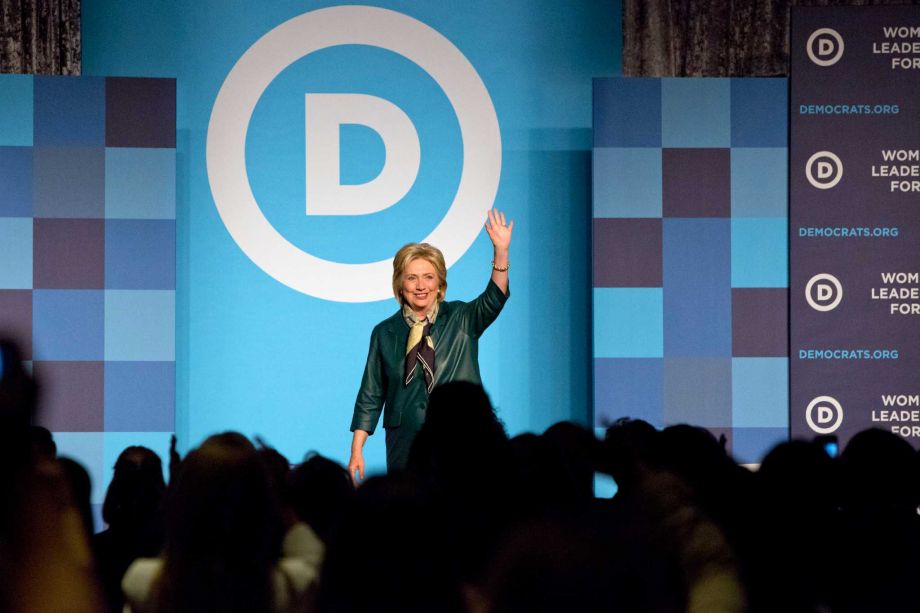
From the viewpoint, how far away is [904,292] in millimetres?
4477

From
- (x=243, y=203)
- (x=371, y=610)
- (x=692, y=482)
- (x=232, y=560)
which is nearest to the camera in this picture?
(x=371, y=610)

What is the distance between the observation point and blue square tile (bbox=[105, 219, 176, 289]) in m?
4.43

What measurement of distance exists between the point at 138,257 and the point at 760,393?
2.80 m

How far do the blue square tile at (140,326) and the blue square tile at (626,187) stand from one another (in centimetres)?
194

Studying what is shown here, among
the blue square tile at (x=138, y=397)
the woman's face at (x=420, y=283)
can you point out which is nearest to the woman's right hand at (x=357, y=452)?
the woman's face at (x=420, y=283)

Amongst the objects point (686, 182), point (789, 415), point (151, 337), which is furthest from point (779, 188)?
point (151, 337)

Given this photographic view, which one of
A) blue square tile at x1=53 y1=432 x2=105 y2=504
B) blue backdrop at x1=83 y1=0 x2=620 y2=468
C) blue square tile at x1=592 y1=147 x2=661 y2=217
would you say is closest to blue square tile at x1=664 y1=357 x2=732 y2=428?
blue backdrop at x1=83 y1=0 x2=620 y2=468

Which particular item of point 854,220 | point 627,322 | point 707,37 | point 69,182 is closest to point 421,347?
point 627,322

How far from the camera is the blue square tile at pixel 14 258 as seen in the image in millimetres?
4395

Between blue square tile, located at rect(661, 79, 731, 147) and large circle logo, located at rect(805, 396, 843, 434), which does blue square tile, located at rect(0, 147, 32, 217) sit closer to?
blue square tile, located at rect(661, 79, 731, 147)

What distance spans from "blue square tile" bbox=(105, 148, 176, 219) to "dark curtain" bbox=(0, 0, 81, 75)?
682 millimetres

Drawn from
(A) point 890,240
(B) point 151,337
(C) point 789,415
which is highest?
(A) point 890,240

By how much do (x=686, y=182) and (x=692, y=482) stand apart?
2.80 meters

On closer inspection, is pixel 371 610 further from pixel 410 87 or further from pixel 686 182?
pixel 410 87
